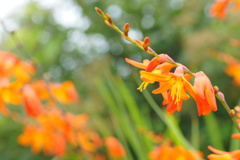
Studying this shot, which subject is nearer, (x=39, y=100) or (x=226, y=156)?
(x=226, y=156)

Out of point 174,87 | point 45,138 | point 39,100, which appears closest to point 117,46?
point 45,138

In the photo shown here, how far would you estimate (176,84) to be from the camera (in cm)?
49

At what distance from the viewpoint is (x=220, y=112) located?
2607mm

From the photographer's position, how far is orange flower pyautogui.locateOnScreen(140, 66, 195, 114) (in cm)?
47

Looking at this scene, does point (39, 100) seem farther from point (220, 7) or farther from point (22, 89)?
point (220, 7)

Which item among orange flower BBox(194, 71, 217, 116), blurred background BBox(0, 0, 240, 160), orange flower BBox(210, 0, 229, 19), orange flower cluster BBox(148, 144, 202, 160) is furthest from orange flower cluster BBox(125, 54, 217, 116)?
blurred background BBox(0, 0, 240, 160)

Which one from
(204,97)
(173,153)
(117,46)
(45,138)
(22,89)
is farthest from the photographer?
(117,46)

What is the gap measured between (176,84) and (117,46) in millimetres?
A: 2871

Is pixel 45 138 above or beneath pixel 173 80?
beneath

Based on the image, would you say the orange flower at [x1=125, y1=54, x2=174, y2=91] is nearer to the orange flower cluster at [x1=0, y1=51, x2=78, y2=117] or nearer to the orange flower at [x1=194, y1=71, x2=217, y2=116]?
the orange flower at [x1=194, y1=71, x2=217, y2=116]

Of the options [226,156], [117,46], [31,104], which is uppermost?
[31,104]

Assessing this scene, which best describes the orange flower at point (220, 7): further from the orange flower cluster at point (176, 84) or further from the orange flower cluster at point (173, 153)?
the orange flower cluster at point (176, 84)

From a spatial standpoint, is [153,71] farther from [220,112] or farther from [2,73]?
[220,112]

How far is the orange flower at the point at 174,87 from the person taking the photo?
47 centimetres
